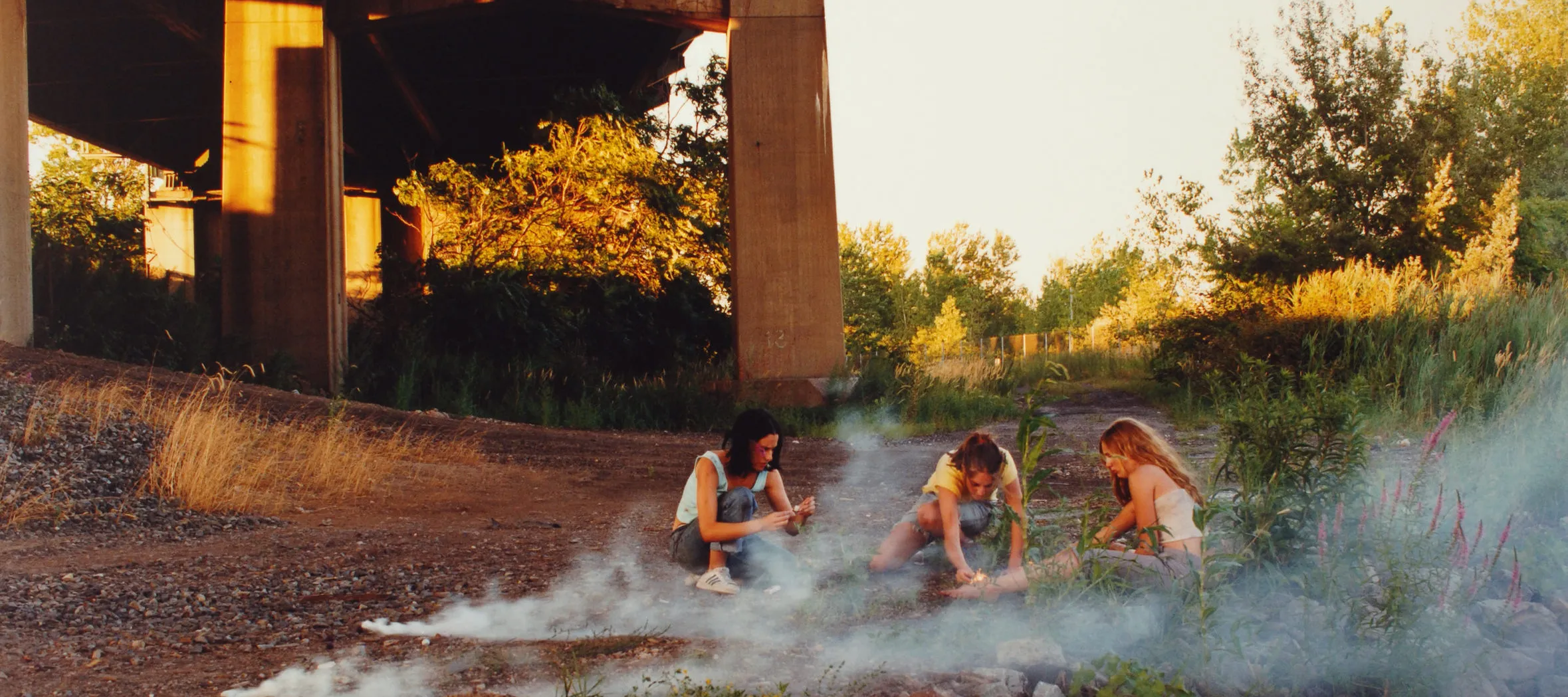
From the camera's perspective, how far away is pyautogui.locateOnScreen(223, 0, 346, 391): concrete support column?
15.0 meters

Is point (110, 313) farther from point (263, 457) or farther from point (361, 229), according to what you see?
point (361, 229)

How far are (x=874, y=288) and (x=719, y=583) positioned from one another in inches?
1825

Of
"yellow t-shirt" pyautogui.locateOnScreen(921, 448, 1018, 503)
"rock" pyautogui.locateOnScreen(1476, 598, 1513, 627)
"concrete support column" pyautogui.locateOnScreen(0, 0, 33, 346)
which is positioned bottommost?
"rock" pyautogui.locateOnScreen(1476, 598, 1513, 627)

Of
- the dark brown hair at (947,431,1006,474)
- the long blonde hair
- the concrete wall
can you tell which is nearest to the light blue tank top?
the dark brown hair at (947,431,1006,474)

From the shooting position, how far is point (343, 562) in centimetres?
625

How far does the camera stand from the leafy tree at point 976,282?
192ft

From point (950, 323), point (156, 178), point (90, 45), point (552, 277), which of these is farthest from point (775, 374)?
point (950, 323)

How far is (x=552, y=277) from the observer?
1778 cm

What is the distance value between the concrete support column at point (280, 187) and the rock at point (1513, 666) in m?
13.5

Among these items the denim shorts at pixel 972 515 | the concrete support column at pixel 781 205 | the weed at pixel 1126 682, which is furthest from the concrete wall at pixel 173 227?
the weed at pixel 1126 682

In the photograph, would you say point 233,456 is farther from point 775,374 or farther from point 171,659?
point 775,374

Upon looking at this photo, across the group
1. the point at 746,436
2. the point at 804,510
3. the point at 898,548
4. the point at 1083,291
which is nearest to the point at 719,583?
the point at 804,510

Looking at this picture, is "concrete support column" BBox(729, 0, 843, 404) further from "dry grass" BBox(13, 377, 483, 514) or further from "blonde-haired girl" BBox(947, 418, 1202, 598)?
"blonde-haired girl" BBox(947, 418, 1202, 598)

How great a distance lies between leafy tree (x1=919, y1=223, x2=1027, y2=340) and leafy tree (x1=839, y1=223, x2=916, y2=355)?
2956 mm
